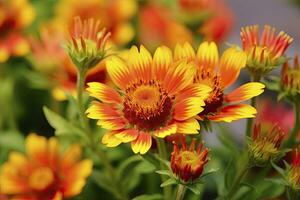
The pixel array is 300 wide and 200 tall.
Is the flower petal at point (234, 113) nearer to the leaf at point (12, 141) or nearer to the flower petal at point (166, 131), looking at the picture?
the flower petal at point (166, 131)

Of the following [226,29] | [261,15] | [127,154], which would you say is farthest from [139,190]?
[261,15]

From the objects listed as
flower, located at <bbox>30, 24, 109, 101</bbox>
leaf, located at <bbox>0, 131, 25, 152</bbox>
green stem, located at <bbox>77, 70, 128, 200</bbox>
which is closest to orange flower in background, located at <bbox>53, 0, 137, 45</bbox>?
flower, located at <bbox>30, 24, 109, 101</bbox>

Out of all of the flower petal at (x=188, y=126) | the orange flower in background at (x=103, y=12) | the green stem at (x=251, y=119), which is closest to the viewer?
the flower petal at (x=188, y=126)

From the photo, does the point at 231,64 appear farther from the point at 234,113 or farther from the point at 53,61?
the point at 53,61

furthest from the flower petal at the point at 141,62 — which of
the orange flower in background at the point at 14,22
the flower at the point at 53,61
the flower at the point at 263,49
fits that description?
the orange flower in background at the point at 14,22

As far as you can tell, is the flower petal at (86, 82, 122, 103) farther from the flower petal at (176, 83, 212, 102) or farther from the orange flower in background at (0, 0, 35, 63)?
the orange flower in background at (0, 0, 35, 63)

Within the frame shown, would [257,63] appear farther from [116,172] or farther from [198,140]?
[116,172]

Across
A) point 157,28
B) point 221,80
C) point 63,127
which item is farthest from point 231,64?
point 157,28
